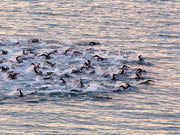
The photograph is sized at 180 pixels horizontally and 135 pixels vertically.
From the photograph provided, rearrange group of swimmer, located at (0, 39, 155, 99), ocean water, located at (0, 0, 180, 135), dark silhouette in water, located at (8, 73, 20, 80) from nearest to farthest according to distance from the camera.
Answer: ocean water, located at (0, 0, 180, 135), group of swimmer, located at (0, 39, 155, 99), dark silhouette in water, located at (8, 73, 20, 80)

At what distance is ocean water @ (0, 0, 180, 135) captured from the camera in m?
14.1

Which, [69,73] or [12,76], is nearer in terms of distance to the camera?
[12,76]

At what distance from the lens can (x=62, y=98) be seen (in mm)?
16016

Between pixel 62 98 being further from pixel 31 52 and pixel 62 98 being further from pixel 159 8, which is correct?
pixel 159 8

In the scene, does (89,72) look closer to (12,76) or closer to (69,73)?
(69,73)

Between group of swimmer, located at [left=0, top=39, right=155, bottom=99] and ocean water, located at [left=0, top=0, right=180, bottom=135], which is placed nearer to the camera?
ocean water, located at [left=0, top=0, right=180, bottom=135]

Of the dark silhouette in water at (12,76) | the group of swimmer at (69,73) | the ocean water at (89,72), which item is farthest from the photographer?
the dark silhouette in water at (12,76)

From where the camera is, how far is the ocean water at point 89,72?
1410 centimetres

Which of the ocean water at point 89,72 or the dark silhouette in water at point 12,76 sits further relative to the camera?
the dark silhouette in water at point 12,76

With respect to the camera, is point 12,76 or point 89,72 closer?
point 12,76

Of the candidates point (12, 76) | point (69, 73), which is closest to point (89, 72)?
point (69, 73)

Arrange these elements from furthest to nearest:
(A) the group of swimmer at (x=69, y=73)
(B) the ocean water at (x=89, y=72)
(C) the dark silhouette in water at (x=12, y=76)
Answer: (C) the dark silhouette in water at (x=12, y=76)
(A) the group of swimmer at (x=69, y=73)
(B) the ocean water at (x=89, y=72)

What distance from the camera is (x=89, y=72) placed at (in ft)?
63.5

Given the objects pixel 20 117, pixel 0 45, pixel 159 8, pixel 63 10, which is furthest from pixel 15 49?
pixel 159 8
